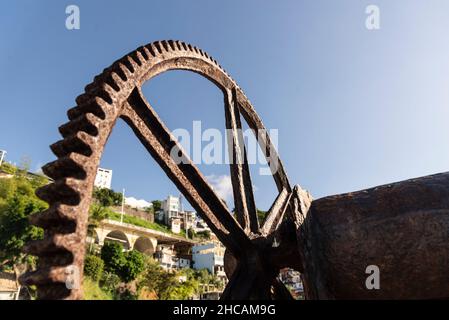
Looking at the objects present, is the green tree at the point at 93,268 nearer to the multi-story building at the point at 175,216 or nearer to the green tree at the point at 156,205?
the multi-story building at the point at 175,216

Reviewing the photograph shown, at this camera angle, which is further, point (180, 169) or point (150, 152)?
point (180, 169)

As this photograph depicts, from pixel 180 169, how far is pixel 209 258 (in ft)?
170

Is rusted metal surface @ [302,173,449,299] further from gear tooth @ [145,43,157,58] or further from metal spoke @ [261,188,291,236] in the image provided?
gear tooth @ [145,43,157,58]

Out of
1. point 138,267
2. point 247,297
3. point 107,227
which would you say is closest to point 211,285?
point 138,267

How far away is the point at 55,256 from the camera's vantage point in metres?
1.52

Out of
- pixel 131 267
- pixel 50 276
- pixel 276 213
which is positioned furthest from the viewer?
pixel 131 267

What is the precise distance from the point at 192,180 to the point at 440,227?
175cm

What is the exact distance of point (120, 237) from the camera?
162 ft

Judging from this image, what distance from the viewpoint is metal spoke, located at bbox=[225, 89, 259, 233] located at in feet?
11.5

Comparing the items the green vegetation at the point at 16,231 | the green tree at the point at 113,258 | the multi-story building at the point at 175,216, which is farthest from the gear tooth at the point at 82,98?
the multi-story building at the point at 175,216

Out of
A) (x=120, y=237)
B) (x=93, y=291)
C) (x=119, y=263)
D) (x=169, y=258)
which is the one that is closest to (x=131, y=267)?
(x=119, y=263)

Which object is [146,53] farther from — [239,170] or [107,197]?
→ [107,197]

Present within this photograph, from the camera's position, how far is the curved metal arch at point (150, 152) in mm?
1525
